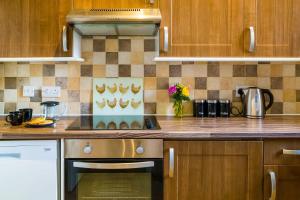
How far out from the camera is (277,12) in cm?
192

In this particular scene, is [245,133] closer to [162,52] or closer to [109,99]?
[162,52]

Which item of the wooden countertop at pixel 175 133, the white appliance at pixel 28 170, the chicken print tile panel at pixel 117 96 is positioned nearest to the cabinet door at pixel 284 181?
the wooden countertop at pixel 175 133

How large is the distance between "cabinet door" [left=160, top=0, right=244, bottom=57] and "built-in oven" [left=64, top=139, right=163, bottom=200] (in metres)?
0.64

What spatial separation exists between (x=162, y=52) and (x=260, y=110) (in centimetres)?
77

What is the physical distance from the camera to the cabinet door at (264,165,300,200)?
1.62 metres

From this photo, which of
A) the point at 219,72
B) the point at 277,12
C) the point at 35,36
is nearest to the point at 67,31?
the point at 35,36

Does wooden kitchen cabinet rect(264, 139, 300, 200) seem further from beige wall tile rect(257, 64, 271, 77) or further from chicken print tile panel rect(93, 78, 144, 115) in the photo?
chicken print tile panel rect(93, 78, 144, 115)

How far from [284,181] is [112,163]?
0.91m

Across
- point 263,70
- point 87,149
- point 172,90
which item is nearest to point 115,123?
point 87,149

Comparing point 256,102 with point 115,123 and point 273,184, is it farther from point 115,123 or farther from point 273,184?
point 115,123

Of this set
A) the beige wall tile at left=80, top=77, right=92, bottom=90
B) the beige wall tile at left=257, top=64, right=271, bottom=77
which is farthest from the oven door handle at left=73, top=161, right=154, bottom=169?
the beige wall tile at left=257, top=64, right=271, bottom=77

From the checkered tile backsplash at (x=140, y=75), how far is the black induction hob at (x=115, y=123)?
0.58 feet

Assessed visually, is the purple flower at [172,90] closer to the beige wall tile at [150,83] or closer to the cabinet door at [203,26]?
the beige wall tile at [150,83]

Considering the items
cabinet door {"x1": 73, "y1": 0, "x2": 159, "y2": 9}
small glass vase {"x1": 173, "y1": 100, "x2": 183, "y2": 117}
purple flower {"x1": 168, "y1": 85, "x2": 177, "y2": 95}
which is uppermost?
cabinet door {"x1": 73, "y1": 0, "x2": 159, "y2": 9}
